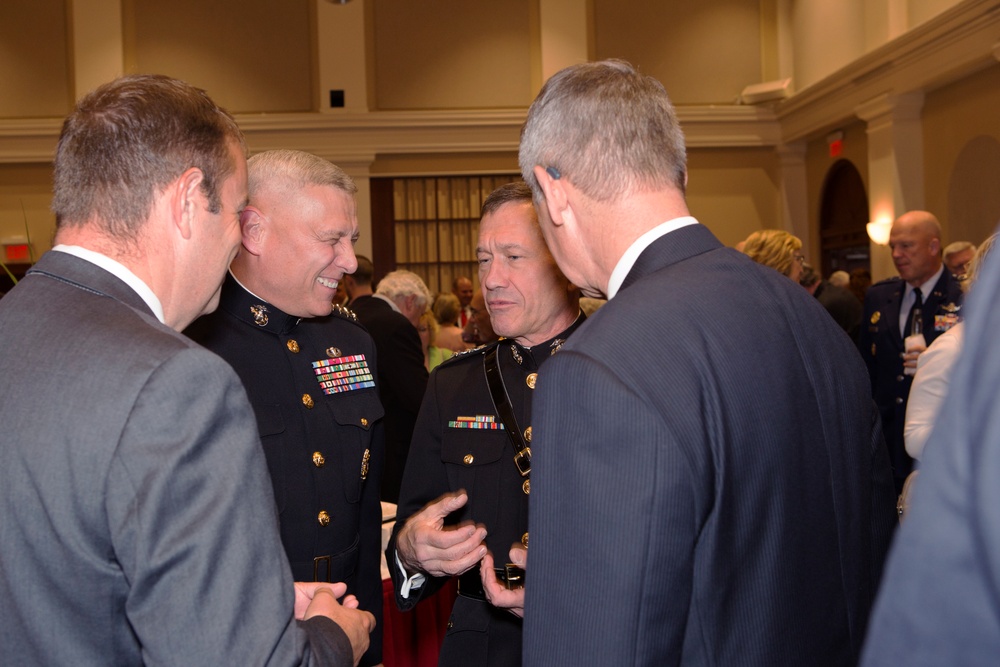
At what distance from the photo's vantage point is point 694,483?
1.06 m

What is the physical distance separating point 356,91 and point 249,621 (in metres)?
11.2

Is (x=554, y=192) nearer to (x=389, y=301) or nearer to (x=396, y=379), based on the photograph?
(x=396, y=379)

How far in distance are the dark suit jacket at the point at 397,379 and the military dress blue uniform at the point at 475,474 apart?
241 centimetres

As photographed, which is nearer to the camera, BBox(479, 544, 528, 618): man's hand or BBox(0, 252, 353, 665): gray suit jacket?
BBox(0, 252, 353, 665): gray suit jacket

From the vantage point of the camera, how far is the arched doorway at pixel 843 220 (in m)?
10.7

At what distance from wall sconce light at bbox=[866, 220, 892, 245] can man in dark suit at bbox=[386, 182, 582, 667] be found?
26.7 feet

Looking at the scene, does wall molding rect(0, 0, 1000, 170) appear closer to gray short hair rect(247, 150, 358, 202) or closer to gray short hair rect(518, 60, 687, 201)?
gray short hair rect(247, 150, 358, 202)

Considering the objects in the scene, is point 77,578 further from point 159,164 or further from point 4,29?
point 4,29

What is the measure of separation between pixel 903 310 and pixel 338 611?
4809 millimetres

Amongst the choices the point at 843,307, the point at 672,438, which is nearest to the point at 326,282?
the point at 672,438

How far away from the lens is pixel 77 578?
1077 mm

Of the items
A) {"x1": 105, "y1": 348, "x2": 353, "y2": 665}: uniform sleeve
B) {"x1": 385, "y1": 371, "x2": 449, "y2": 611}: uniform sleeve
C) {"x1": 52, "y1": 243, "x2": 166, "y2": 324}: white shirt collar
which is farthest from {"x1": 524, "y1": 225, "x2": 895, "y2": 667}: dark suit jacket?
{"x1": 385, "y1": 371, "x2": 449, "y2": 611}: uniform sleeve

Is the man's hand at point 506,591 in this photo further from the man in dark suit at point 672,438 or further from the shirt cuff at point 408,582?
the man in dark suit at point 672,438

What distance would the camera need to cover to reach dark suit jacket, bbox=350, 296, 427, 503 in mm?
4684
